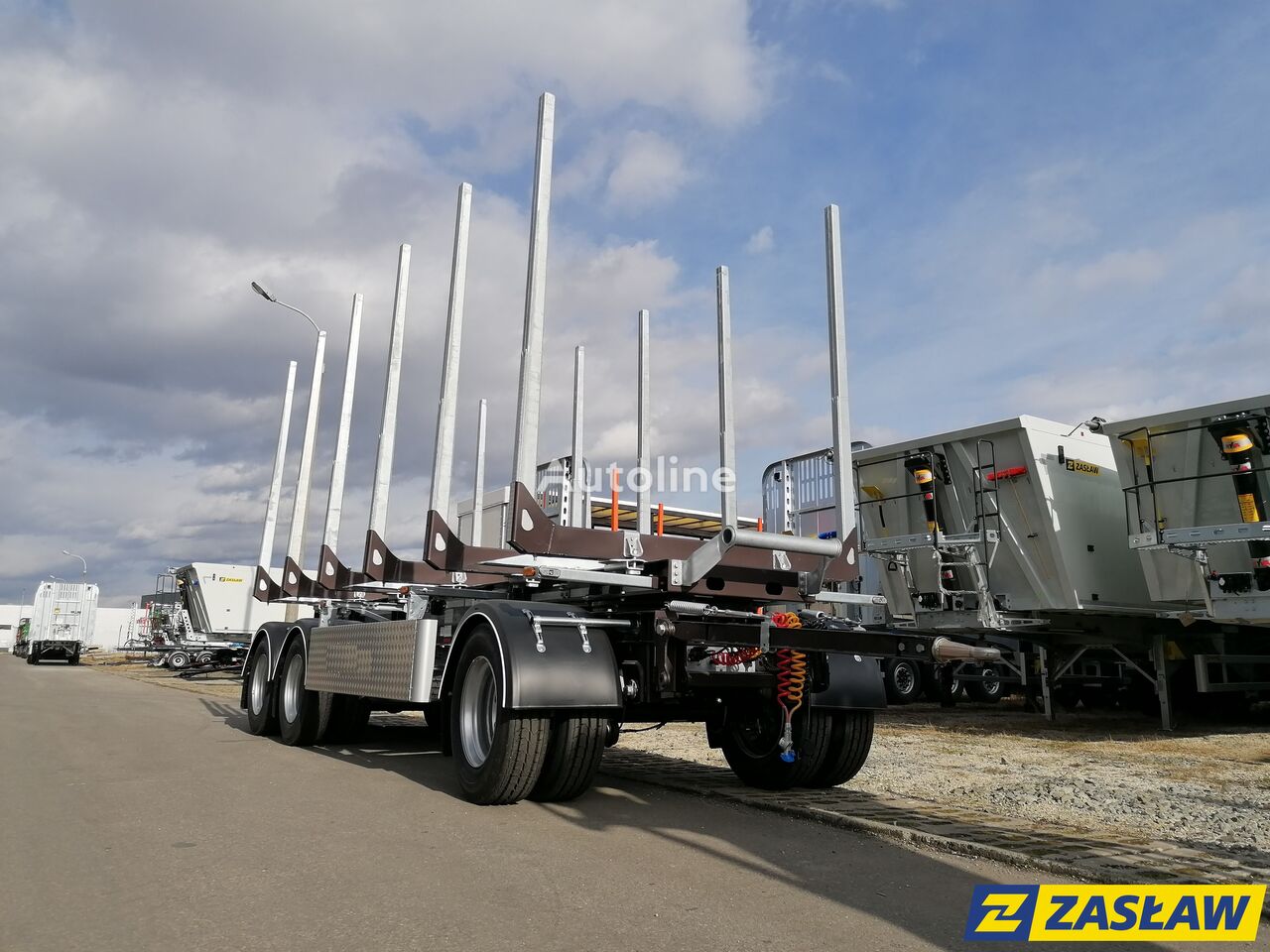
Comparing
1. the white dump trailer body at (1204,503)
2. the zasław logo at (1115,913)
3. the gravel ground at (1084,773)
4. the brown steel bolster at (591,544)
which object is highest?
the white dump trailer body at (1204,503)

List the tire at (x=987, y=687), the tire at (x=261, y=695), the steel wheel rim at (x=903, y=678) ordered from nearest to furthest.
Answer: the tire at (x=261, y=695) → the steel wheel rim at (x=903, y=678) → the tire at (x=987, y=687)

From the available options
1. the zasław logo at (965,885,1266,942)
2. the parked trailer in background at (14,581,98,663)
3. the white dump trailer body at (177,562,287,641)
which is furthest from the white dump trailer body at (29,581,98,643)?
the zasław logo at (965,885,1266,942)

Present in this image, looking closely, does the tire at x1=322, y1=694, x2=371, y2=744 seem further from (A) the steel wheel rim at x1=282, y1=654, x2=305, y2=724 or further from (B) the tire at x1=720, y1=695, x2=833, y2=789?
(B) the tire at x1=720, y1=695, x2=833, y2=789

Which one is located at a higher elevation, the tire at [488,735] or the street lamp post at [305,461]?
the street lamp post at [305,461]

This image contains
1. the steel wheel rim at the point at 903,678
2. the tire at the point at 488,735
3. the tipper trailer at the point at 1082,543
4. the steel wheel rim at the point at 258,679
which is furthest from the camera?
the steel wheel rim at the point at 903,678

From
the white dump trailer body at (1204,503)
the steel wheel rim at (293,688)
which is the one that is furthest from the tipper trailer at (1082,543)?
the steel wheel rim at (293,688)

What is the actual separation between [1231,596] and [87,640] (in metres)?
42.0

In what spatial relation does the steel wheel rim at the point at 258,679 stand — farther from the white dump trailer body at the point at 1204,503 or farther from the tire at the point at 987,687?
the tire at the point at 987,687

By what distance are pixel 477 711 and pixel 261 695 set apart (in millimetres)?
5531

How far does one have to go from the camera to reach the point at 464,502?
14.8m

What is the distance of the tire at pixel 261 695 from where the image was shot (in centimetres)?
1077

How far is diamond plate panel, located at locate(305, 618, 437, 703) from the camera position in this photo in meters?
7.26

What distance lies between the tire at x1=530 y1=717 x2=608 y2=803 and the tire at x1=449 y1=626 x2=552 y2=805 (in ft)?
0.23

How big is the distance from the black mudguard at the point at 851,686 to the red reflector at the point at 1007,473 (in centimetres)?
518
